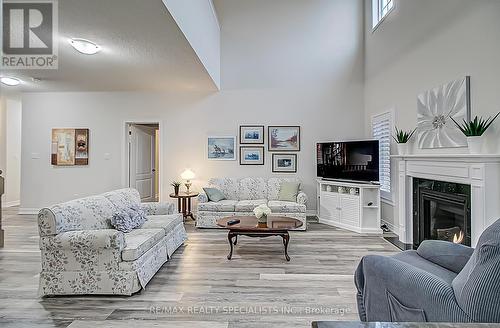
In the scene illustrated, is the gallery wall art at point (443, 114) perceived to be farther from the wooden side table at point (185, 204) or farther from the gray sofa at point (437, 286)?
the wooden side table at point (185, 204)

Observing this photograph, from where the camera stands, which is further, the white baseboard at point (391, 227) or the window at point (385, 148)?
the window at point (385, 148)

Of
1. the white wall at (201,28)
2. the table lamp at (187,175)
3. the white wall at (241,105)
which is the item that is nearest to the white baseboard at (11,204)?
the white wall at (241,105)

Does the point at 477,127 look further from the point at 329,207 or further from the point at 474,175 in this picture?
the point at 329,207

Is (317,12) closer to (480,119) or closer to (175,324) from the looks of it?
(480,119)

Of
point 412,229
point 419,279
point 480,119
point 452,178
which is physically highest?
point 480,119

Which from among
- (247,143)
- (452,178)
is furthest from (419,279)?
(247,143)

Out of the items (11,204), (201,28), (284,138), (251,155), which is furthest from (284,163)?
(11,204)

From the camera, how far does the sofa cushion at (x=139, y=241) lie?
2703 mm

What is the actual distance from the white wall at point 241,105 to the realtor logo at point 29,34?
6.77ft

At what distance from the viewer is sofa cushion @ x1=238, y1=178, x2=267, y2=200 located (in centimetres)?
606

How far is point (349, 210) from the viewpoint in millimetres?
5293

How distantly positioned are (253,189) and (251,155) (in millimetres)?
801

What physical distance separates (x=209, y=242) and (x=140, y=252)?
177 centimetres

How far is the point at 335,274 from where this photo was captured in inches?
126
